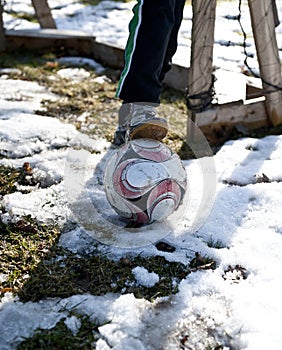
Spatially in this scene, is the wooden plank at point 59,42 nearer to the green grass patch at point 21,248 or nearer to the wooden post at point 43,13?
the wooden post at point 43,13

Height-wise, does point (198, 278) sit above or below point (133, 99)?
below

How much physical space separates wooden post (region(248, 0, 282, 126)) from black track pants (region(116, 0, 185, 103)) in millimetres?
910

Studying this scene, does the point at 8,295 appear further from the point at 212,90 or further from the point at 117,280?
the point at 212,90

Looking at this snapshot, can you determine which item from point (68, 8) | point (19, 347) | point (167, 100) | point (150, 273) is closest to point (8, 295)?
point (19, 347)

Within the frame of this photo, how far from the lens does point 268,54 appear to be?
3.36 m

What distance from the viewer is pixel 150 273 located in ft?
6.72

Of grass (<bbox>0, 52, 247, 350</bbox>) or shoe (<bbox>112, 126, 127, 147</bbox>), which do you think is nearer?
grass (<bbox>0, 52, 247, 350</bbox>)

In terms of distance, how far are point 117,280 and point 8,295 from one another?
1.28 ft

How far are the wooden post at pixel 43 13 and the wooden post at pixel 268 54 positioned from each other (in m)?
2.57

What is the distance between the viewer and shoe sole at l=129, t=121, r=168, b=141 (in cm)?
237

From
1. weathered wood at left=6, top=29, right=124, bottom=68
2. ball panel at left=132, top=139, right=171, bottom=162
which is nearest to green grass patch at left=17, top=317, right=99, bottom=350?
ball panel at left=132, top=139, right=171, bottom=162

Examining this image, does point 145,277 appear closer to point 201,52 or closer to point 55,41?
point 201,52

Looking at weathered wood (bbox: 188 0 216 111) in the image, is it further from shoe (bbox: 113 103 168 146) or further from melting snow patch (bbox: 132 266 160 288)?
melting snow patch (bbox: 132 266 160 288)

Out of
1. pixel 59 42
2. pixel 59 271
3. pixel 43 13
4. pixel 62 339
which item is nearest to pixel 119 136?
pixel 59 271
